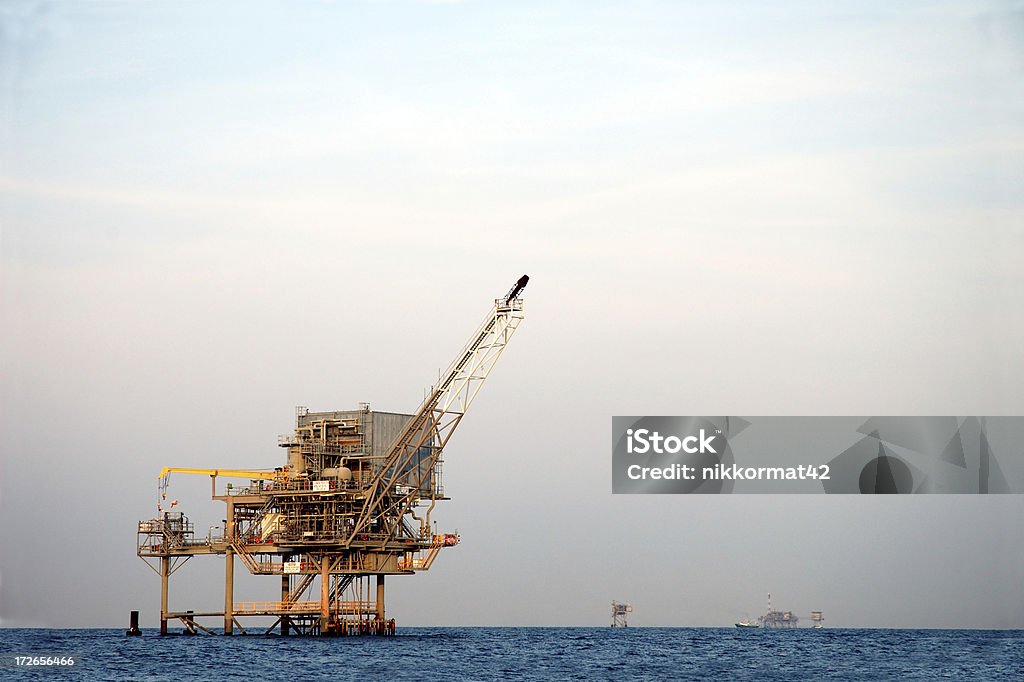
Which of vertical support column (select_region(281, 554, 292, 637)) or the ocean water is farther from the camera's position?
vertical support column (select_region(281, 554, 292, 637))

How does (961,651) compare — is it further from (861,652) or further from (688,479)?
(688,479)

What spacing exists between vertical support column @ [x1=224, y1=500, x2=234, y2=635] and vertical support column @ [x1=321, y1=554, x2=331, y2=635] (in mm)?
8185

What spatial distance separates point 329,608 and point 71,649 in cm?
2017

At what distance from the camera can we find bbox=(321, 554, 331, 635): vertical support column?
109 metres

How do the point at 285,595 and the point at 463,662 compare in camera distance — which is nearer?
the point at 463,662

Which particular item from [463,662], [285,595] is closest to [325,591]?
[285,595]

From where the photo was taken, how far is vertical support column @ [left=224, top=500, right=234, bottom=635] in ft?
369

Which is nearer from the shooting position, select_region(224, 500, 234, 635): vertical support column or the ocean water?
the ocean water

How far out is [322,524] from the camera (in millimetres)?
108750

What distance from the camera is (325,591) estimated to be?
363 feet

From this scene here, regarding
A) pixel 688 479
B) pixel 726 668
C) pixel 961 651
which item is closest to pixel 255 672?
pixel 688 479

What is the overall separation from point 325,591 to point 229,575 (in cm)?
908

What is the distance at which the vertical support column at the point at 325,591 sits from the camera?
109 meters

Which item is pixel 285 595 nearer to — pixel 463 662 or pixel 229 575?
pixel 229 575
